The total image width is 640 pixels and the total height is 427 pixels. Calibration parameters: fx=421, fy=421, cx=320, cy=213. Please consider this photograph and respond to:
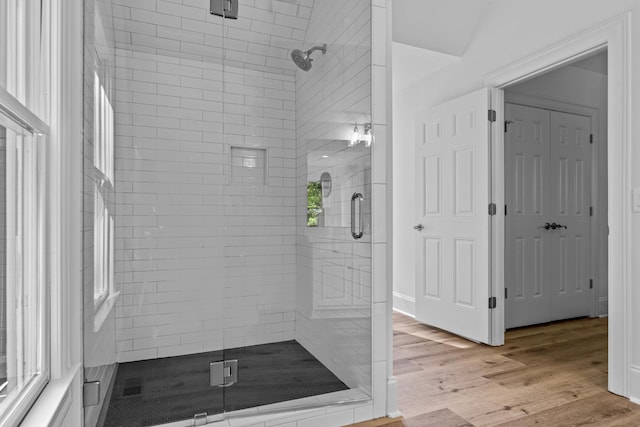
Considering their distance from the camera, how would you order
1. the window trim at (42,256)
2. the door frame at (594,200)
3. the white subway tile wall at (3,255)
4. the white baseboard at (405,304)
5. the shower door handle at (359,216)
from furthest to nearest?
the white baseboard at (405,304)
the door frame at (594,200)
the shower door handle at (359,216)
the window trim at (42,256)
the white subway tile wall at (3,255)

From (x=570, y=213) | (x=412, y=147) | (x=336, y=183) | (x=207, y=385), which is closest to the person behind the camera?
(x=207, y=385)

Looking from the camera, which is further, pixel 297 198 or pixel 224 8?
pixel 297 198

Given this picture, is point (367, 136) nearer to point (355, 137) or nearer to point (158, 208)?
point (355, 137)

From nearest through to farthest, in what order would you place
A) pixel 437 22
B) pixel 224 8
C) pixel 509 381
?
pixel 224 8
pixel 509 381
pixel 437 22

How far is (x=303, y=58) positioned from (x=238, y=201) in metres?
0.85

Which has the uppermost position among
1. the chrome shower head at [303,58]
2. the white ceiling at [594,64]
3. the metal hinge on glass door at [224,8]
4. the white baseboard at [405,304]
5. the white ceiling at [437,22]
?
the white ceiling at [437,22]

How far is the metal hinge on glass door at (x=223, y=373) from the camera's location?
1986 millimetres

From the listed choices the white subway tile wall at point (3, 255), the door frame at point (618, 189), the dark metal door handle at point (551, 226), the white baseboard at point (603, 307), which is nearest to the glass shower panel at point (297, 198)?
the white subway tile wall at point (3, 255)

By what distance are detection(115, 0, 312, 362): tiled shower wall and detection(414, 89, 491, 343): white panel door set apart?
1.76 meters

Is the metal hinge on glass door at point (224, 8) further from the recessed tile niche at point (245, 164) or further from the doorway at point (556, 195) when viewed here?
the doorway at point (556, 195)

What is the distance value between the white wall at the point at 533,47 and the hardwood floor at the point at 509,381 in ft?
0.97

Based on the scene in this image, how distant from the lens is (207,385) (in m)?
1.98

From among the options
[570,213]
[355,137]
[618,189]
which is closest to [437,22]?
[355,137]

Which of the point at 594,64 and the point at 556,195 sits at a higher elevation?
the point at 594,64
